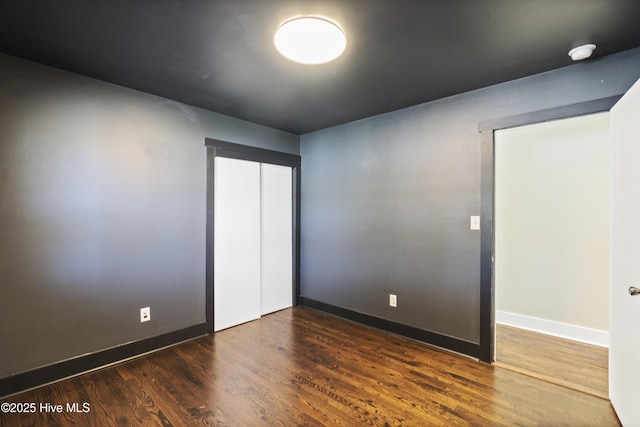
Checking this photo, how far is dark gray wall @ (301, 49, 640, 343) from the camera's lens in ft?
7.75

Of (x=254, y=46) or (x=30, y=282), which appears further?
(x=30, y=282)

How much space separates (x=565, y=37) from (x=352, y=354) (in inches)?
110

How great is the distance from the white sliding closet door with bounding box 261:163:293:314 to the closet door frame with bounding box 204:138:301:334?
58mm

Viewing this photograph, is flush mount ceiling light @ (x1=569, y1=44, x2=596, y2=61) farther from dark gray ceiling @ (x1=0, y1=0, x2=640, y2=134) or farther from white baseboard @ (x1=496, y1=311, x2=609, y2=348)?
white baseboard @ (x1=496, y1=311, x2=609, y2=348)

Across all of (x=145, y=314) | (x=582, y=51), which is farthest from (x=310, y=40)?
(x=145, y=314)

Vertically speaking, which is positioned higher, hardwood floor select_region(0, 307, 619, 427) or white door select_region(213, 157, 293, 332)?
white door select_region(213, 157, 293, 332)

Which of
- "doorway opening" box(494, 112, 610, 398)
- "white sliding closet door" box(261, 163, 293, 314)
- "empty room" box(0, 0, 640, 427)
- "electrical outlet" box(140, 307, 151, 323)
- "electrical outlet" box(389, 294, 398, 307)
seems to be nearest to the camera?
"empty room" box(0, 0, 640, 427)

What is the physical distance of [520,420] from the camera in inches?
71.0

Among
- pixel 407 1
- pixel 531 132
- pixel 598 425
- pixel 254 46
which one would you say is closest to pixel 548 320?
pixel 598 425

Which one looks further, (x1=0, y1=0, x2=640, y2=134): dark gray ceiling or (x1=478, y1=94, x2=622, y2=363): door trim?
(x1=478, y1=94, x2=622, y2=363): door trim

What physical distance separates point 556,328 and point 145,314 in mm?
4114

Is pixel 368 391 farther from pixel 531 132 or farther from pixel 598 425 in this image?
pixel 531 132

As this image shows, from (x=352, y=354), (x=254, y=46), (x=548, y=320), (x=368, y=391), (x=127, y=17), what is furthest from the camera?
(x=548, y=320)

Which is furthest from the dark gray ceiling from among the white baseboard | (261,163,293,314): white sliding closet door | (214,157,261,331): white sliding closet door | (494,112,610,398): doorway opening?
the white baseboard
